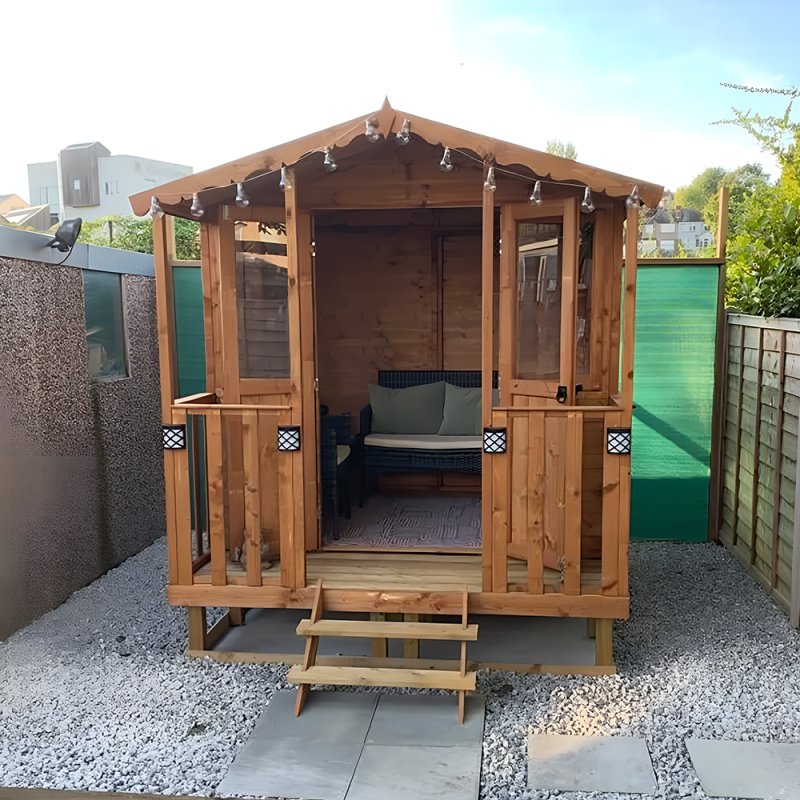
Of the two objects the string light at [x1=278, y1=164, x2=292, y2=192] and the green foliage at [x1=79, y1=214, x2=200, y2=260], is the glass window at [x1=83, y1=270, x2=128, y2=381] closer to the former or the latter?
the string light at [x1=278, y1=164, x2=292, y2=192]

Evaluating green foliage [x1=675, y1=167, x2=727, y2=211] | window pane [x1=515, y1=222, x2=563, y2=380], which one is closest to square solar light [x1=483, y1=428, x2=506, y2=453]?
window pane [x1=515, y1=222, x2=563, y2=380]

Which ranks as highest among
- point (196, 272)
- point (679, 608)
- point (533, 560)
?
point (196, 272)

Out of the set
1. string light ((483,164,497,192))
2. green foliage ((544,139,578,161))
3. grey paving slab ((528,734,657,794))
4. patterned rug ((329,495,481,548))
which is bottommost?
grey paving slab ((528,734,657,794))

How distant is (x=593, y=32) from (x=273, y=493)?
102 feet

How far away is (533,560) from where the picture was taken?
370 cm

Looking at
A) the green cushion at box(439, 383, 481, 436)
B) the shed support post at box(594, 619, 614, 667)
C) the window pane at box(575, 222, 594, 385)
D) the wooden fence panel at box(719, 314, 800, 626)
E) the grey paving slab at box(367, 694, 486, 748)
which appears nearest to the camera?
the grey paving slab at box(367, 694, 486, 748)

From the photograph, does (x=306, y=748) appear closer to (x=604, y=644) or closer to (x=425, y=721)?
(x=425, y=721)

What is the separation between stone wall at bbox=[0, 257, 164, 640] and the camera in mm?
4262

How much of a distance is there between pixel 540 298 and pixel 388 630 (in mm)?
1810

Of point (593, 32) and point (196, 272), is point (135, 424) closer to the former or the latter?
point (196, 272)

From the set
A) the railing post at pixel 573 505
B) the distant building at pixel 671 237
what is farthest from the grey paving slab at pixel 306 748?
the distant building at pixel 671 237

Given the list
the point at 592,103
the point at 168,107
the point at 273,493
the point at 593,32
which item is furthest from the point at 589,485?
the point at 168,107

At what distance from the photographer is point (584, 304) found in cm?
418

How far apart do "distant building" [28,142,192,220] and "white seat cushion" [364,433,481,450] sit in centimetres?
3188
